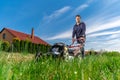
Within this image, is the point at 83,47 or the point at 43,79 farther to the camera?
the point at 83,47

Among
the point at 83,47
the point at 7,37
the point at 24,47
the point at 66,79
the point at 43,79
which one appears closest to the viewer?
the point at 66,79

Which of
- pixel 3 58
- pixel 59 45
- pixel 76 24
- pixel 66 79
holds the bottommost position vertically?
pixel 66 79

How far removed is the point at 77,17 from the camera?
10680 millimetres

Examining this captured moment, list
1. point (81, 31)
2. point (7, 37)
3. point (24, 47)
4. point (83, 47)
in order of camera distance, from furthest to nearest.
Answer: point (7, 37) < point (81, 31) < point (83, 47) < point (24, 47)

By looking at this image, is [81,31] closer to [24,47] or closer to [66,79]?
[24,47]

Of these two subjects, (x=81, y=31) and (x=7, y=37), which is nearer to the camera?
(x=81, y=31)

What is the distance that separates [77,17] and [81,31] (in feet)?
1.66

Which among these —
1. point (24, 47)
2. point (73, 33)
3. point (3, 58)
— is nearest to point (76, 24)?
point (73, 33)

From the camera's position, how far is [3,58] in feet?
14.1

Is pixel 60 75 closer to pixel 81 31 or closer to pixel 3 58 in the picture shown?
pixel 3 58

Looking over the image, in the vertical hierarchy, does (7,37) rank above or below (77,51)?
above

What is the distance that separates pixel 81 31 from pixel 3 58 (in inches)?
263

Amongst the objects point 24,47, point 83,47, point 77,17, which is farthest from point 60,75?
point 77,17

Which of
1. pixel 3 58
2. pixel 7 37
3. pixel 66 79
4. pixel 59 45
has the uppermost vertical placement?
pixel 7 37
